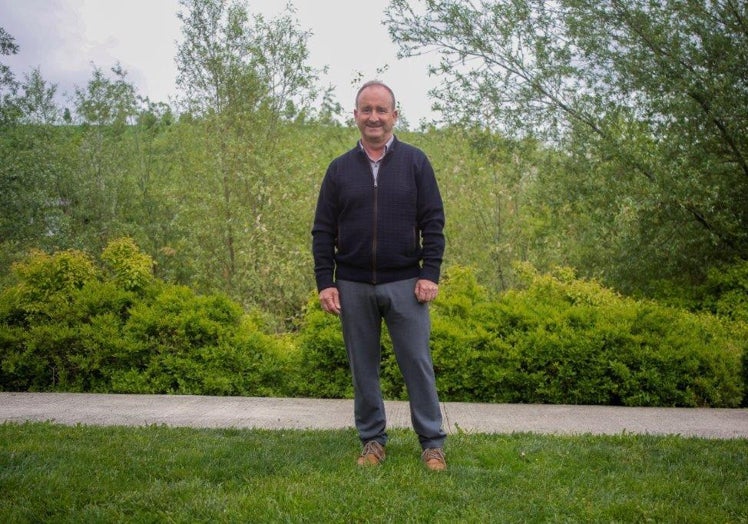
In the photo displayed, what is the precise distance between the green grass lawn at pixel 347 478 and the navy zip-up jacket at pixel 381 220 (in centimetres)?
104

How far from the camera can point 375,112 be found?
406cm

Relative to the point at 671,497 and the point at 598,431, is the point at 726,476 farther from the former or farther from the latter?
the point at 598,431

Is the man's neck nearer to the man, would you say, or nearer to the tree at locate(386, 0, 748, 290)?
the man

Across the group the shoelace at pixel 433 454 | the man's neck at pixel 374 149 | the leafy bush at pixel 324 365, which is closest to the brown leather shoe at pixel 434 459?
the shoelace at pixel 433 454

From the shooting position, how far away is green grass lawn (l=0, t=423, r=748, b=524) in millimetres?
3387

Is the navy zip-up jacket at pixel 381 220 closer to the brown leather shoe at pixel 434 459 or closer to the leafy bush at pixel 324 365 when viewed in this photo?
the brown leather shoe at pixel 434 459

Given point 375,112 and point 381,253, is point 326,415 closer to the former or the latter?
point 381,253

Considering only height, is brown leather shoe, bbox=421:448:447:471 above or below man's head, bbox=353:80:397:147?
below

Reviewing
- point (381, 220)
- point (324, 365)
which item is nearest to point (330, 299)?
point (381, 220)

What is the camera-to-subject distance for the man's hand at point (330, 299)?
13.5ft

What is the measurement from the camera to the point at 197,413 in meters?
5.66

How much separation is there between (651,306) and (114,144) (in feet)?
50.7

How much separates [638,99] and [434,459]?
6051 mm

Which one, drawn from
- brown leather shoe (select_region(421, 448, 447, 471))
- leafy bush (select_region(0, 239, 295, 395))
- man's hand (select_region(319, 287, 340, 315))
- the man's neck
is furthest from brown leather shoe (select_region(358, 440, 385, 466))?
leafy bush (select_region(0, 239, 295, 395))
